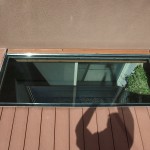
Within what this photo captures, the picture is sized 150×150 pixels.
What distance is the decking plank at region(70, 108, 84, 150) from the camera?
131 inches

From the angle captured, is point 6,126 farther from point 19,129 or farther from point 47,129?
point 47,129

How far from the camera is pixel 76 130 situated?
11.4 ft

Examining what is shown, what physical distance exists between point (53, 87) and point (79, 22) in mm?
1828

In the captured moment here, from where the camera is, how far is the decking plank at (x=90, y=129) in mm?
3332

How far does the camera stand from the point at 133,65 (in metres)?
4.61

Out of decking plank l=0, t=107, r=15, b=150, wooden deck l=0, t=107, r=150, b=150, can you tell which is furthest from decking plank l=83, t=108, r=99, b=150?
decking plank l=0, t=107, r=15, b=150

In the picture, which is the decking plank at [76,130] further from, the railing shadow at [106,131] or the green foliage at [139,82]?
the green foliage at [139,82]

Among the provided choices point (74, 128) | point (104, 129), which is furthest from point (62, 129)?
point (104, 129)

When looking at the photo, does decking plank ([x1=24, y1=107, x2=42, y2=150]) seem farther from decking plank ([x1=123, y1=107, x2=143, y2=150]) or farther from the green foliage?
the green foliage

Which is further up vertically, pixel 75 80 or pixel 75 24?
pixel 75 24

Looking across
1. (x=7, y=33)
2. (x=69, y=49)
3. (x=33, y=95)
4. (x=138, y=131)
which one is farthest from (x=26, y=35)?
(x=138, y=131)

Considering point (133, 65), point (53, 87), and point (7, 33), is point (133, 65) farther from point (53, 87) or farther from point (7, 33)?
point (7, 33)

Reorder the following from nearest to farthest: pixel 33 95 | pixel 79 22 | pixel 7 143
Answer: pixel 7 143, pixel 79 22, pixel 33 95

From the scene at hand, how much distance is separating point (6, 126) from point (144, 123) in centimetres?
200
